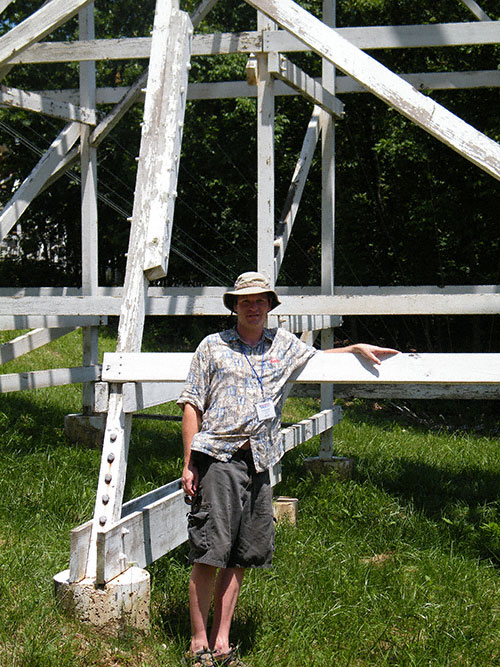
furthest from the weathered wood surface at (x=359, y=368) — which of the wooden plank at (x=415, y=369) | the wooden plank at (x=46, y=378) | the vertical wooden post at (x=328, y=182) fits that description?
the wooden plank at (x=46, y=378)

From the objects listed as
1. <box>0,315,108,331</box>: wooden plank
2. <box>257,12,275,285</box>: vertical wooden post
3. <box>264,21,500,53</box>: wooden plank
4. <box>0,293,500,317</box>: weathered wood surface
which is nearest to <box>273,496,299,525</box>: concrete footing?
<box>0,293,500,317</box>: weathered wood surface

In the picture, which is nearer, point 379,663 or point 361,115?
point 379,663

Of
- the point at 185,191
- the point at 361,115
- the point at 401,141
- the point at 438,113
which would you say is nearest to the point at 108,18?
the point at 185,191

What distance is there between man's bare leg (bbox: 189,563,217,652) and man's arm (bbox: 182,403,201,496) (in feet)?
1.00

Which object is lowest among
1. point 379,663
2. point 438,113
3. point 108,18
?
point 379,663

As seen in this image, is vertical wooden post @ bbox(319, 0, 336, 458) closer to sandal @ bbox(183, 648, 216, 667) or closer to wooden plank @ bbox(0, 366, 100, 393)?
wooden plank @ bbox(0, 366, 100, 393)

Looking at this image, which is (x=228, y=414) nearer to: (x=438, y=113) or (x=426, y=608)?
(x=426, y=608)

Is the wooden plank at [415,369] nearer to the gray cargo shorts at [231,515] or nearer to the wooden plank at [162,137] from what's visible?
the gray cargo shorts at [231,515]

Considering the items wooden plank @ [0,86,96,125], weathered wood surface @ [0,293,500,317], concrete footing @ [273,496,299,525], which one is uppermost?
wooden plank @ [0,86,96,125]

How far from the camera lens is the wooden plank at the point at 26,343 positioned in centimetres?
661

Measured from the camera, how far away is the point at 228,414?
10.5 feet

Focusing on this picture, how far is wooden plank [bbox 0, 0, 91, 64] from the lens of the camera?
16.1 feet

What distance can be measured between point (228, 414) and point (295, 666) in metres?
1.03

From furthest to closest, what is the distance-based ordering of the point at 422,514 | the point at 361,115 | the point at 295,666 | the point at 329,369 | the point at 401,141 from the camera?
the point at 361,115
the point at 401,141
the point at 422,514
the point at 329,369
the point at 295,666
